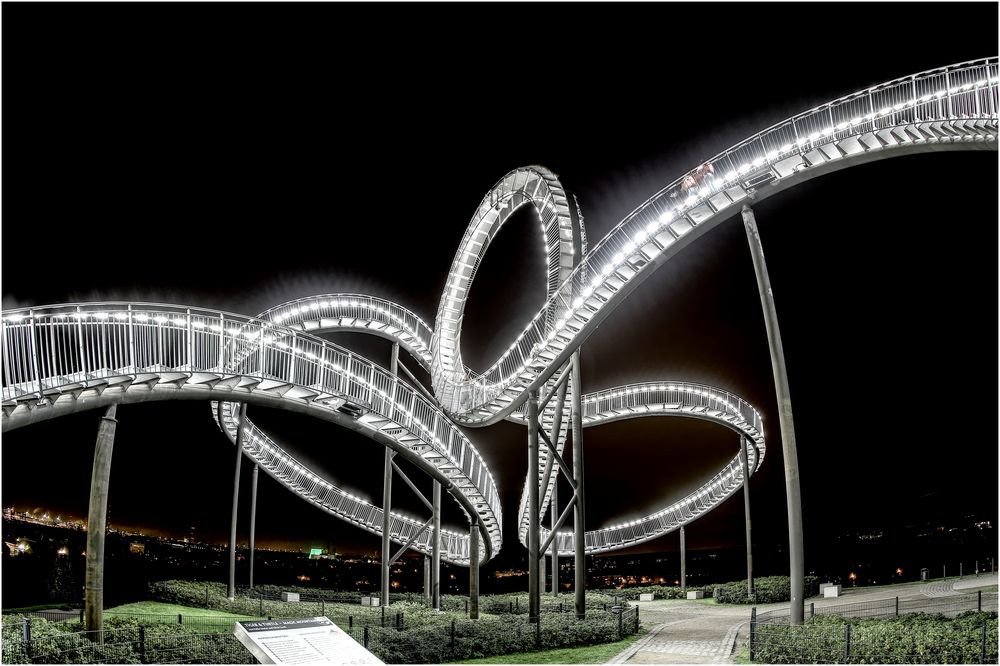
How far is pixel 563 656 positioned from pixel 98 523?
9201mm

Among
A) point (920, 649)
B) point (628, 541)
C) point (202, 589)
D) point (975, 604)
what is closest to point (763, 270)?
point (920, 649)

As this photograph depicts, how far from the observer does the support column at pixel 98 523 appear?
12758 millimetres

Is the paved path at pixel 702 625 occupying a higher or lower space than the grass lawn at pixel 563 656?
lower

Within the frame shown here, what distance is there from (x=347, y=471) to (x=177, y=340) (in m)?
38.5

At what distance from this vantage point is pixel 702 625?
22.0m

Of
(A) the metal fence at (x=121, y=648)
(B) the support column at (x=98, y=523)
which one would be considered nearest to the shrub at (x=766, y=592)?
(A) the metal fence at (x=121, y=648)

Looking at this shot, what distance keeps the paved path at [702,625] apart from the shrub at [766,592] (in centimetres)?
84

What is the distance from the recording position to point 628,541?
1704 inches

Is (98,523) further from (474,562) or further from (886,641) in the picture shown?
(474,562)

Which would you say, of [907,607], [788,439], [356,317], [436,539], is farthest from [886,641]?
[356,317]

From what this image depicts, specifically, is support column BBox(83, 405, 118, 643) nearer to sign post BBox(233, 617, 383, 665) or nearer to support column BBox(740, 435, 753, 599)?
sign post BBox(233, 617, 383, 665)

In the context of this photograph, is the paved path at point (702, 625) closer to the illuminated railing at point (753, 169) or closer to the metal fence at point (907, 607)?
the metal fence at point (907, 607)

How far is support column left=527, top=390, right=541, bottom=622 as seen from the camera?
749 inches

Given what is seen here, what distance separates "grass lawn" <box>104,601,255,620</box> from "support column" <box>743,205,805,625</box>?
15.2 m
